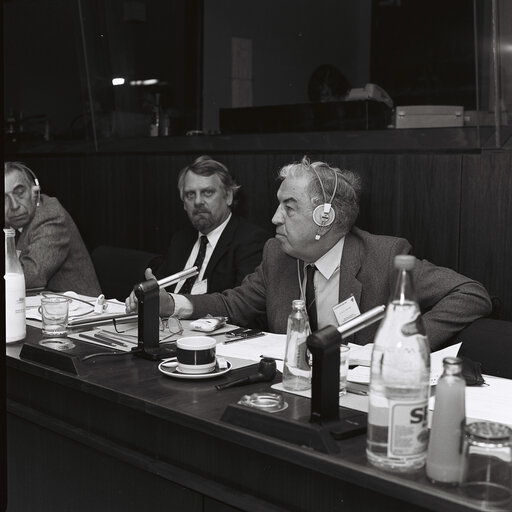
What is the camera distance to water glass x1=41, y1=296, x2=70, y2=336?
7.16ft

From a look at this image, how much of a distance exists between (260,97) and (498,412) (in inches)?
232

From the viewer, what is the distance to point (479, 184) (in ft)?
8.81

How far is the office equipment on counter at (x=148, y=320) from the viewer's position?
1912mm

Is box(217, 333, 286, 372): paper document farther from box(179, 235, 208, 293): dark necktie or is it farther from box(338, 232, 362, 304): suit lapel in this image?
box(179, 235, 208, 293): dark necktie

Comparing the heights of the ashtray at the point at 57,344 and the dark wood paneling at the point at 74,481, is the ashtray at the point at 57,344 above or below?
above

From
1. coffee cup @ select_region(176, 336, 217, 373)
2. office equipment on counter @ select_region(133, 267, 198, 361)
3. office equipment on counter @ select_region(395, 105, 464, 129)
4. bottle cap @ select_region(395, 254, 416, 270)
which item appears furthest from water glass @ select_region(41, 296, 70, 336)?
office equipment on counter @ select_region(395, 105, 464, 129)

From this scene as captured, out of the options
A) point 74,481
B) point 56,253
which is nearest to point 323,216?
point 74,481

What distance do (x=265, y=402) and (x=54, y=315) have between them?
37.1 inches

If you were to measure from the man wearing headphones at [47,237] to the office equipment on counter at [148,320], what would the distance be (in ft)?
5.27

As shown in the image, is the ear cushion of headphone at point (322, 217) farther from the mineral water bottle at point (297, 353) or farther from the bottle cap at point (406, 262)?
the bottle cap at point (406, 262)

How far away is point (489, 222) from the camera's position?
105 inches

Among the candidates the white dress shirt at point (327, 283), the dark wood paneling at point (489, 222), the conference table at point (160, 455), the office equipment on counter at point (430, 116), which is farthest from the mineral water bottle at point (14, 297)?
the office equipment on counter at point (430, 116)

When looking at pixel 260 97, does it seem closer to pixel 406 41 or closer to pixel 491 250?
pixel 406 41

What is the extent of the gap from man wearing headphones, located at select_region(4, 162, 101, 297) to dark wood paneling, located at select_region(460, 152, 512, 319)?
1747 millimetres
